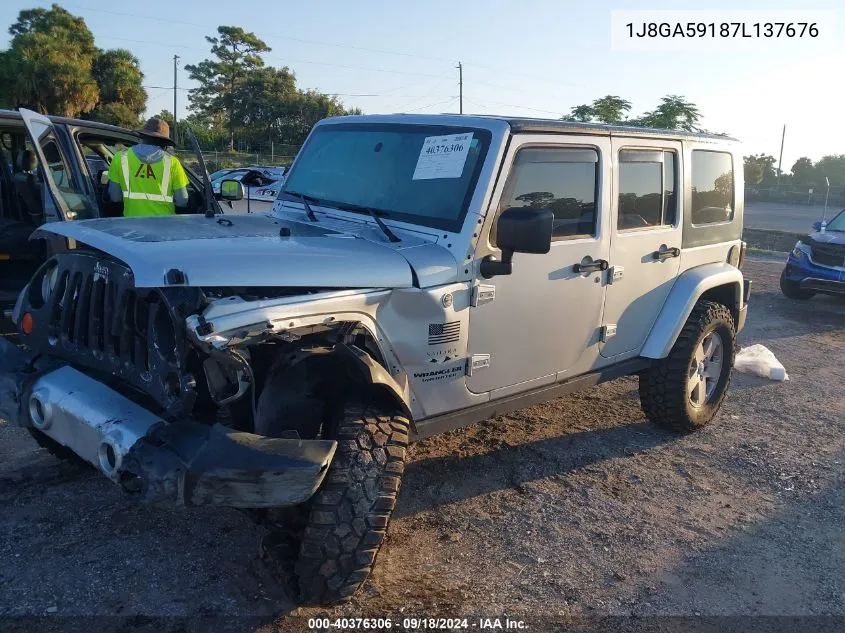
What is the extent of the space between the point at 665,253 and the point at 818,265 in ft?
24.6

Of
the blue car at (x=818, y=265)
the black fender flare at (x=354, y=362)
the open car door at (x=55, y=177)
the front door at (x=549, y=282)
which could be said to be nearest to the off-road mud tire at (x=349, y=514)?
the black fender flare at (x=354, y=362)

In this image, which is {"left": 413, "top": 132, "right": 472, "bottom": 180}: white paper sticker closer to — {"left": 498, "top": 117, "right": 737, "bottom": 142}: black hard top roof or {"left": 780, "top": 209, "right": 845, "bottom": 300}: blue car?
{"left": 498, "top": 117, "right": 737, "bottom": 142}: black hard top roof

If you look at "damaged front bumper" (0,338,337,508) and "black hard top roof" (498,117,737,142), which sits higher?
"black hard top roof" (498,117,737,142)

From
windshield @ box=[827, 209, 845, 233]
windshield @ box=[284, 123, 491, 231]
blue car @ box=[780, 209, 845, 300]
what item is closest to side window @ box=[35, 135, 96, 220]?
windshield @ box=[284, 123, 491, 231]

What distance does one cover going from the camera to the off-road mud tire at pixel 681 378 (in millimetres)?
4875

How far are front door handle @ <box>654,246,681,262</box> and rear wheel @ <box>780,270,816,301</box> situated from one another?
748 centimetres

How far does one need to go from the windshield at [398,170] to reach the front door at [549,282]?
20cm

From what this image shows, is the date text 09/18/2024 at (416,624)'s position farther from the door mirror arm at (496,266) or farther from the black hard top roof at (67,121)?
the black hard top roof at (67,121)

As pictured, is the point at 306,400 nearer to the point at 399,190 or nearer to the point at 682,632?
the point at 399,190

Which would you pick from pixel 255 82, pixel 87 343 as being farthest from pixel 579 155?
pixel 255 82

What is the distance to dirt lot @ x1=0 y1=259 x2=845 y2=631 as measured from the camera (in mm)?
3072

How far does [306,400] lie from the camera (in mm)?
2982

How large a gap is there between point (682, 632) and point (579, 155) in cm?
245

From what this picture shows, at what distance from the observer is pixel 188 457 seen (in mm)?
2467
